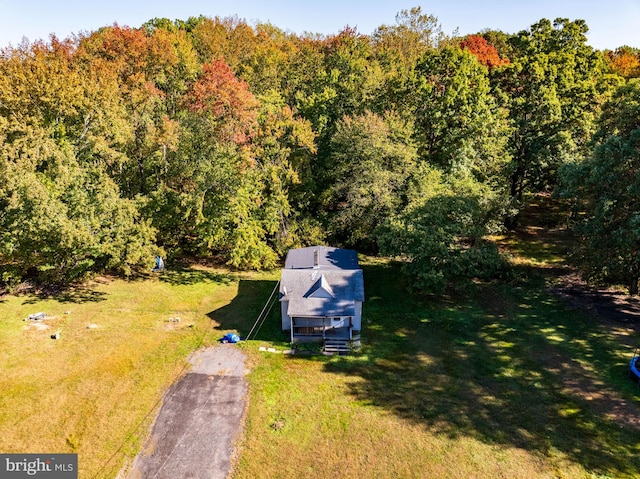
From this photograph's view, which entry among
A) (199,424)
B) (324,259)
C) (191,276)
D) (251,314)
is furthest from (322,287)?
(191,276)

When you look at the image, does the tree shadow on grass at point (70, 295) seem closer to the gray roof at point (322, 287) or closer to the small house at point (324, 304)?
the gray roof at point (322, 287)

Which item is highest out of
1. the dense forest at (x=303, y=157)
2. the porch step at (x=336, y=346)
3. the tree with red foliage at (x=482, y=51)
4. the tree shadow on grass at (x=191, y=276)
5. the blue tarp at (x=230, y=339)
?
the tree with red foliage at (x=482, y=51)

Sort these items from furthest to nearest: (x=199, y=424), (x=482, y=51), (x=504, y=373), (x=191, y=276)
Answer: (x=482, y=51)
(x=191, y=276)
(x=504, y=373)
(x=199, y=424)

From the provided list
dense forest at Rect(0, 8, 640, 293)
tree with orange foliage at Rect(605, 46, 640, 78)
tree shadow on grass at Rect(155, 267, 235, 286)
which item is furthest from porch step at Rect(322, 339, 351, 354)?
tree with orange foliage at Rect(605, 46, 640, 78)

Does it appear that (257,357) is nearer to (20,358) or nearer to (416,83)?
(20,358)

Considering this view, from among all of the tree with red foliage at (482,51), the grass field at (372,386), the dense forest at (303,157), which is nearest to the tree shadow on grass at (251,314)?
the grass field at (372,386)

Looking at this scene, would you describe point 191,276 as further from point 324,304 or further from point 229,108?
point 324,304
